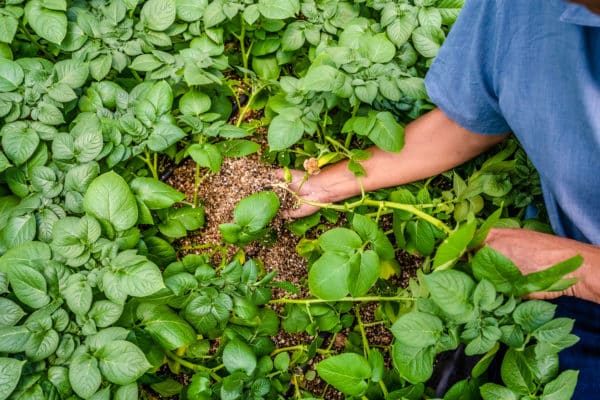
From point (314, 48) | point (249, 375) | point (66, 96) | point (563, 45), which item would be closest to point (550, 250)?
point (563, 45)

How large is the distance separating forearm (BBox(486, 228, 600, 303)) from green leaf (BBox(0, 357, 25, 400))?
782mm

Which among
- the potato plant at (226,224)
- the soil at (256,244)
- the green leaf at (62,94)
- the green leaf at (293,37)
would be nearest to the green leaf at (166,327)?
the potato plant at (226,224)

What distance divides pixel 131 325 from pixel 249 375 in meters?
0.23

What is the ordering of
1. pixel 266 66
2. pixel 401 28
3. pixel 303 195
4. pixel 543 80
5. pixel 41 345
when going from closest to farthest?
pixel 543 80
pixel 41 345
pixel 401 28
pixel 303 195
pixel 266 66

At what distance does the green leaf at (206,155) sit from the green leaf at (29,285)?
0.36m

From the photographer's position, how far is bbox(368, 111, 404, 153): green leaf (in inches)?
43.3

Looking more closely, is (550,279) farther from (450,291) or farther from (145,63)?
(145,63)

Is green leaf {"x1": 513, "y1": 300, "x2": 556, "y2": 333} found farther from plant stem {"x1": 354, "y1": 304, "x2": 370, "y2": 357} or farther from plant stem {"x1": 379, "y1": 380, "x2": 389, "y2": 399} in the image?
plant stem {"x1": 354, "y1": 304, "x2": 370, "y2": 357}

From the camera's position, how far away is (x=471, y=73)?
2.96 ft

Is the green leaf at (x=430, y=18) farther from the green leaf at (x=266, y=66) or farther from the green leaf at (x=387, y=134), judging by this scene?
the green leaf at (x=266, y=66)

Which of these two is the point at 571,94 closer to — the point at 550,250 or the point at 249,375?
the point at 550,250

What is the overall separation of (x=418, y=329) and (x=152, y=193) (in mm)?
545

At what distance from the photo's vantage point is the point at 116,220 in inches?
38.3

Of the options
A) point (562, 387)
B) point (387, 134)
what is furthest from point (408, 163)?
point (562, 387)
